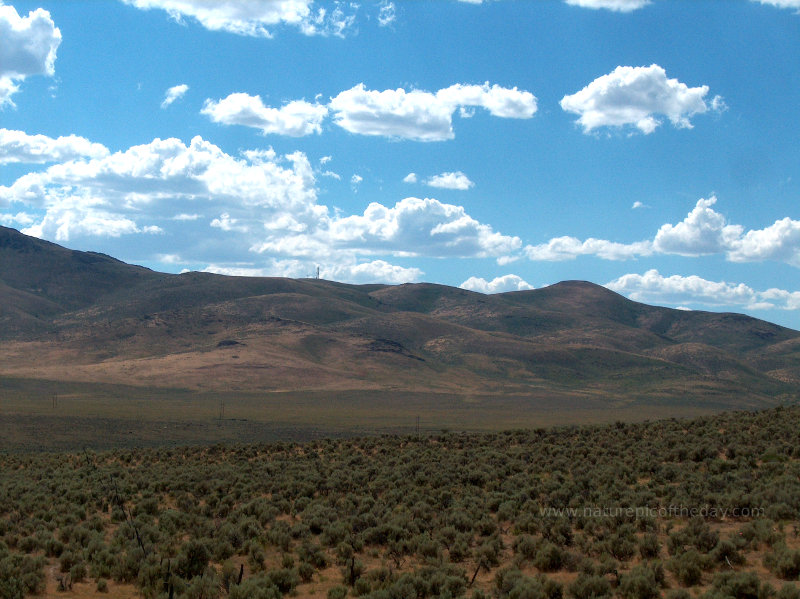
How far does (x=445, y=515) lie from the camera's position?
1769 cm

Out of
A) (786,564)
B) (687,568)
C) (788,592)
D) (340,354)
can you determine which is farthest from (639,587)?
(340,354)

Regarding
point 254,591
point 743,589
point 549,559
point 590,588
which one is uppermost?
point 743,589

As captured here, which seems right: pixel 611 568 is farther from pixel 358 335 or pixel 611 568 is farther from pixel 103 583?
pixel 358 335

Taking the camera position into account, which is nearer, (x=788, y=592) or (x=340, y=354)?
(x=788, y=592)

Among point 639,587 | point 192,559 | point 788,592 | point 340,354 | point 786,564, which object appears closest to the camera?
point 788,592

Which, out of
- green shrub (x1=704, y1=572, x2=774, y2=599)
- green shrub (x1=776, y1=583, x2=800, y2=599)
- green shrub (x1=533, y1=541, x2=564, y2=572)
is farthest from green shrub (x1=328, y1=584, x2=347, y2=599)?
green shrub (x1=776, y1=583, x2=800, y2=599)

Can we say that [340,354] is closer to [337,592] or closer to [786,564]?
[337,592]

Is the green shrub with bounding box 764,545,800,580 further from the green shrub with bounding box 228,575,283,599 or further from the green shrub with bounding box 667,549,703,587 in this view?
the green shrub with bounding box 228,575,283,599

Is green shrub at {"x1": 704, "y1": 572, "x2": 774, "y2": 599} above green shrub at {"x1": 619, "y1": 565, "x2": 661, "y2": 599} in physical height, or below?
above

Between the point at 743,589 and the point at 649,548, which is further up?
the point at 743,589

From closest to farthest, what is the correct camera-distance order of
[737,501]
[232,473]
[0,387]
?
[737,501] → [232,473] → [0,387]

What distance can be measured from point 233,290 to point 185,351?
6734 cm

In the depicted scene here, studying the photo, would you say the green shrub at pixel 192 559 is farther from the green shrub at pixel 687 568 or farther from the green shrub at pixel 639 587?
the green shrub at pixel 687 568

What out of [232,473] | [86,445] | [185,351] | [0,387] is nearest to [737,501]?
[232,473]
